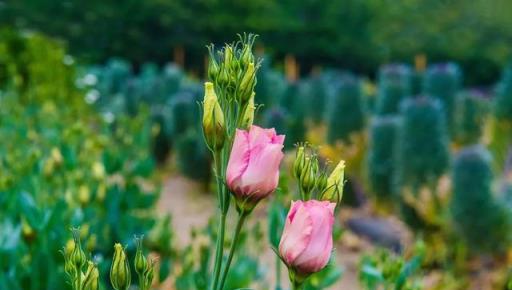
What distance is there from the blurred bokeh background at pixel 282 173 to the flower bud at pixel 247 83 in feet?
1.94

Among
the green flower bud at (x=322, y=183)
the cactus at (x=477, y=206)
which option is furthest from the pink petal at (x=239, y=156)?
the cactus at (x=477, y=206)

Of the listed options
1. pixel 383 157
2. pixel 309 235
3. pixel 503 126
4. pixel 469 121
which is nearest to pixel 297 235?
pixel 309 235

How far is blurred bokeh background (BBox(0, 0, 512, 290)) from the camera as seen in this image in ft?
6.95

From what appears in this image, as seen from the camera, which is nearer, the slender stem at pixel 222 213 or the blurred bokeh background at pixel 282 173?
the slender stem at pixel 222 213

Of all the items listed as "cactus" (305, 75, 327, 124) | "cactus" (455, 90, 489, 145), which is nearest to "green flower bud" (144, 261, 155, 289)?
"cactus" (455, 90, 489, 145)

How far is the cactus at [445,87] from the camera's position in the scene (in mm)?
7367

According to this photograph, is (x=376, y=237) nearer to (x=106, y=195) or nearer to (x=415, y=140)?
(x=415, y=140)

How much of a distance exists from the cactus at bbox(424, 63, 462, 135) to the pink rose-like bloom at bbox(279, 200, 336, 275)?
647 cm

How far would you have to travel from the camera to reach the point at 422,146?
5250 millimetres

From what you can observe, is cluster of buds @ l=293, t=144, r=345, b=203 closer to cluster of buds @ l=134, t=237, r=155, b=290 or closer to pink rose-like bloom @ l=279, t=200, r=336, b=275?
pink rose-like bloom @ l=279, t=200, r=336, b=275

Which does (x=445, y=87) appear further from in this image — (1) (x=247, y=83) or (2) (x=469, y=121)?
(1) (x=247, y=83)

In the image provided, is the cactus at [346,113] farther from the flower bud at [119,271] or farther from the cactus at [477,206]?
the flower bud at [119,271]

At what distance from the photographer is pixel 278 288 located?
5.42ft

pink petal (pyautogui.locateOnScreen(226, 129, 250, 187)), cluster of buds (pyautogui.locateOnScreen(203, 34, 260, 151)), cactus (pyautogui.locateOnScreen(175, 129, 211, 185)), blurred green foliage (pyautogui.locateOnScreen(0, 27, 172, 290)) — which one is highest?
cluster of buds (pyautogui.locateOnScreen(203, 34, 260, 151))
